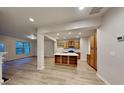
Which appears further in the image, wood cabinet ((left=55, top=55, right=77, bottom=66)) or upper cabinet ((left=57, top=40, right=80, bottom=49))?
upper cabinet ((left=57, top=40, right=80, bottom=49))

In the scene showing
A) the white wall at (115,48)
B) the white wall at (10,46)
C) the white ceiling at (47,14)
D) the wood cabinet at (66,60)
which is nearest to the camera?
the white wall at (115,48)

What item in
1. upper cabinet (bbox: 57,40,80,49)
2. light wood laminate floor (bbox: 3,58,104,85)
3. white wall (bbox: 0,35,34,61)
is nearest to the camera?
light wood laminate floor (bbox: 3,58,104,85)

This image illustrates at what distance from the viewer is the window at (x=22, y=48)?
971 centimetres

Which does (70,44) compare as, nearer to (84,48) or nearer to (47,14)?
(84,48)

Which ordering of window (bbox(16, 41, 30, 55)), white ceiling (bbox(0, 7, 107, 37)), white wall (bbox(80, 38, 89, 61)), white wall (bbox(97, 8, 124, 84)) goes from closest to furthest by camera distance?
white wall (bbox(97, 8, 124, 84))
white ceiling (bbox(0, 7, 107, 37))
white wall (bbox(80, 38, 89, 61))
window (bbox(16, 41, 30, 55))

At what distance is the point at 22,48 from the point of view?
10.5 metres

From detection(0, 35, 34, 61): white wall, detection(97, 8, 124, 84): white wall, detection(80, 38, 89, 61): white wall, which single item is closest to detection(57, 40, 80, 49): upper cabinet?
detection(80, 38, 89, 61): white wall

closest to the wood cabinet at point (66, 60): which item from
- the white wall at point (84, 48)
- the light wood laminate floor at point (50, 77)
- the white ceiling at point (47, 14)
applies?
the light wood laminate floor at point (50, 77)

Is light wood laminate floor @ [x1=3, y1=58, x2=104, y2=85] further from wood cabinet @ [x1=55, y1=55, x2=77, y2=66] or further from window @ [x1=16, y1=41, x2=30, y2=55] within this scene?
window @ [x1=16, y1=41, x2=30, y2=55]

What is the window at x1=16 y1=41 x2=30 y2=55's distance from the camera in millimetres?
9711

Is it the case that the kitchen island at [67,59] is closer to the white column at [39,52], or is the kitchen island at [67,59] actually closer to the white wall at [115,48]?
the white column at [39,52]

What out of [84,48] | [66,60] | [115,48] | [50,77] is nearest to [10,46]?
[66,60]
